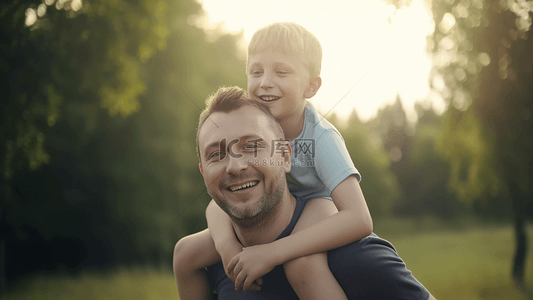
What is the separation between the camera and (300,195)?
2172 millimetres

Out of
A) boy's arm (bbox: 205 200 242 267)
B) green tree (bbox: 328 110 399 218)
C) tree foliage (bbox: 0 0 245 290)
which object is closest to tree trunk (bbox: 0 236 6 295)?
tree foliage (bbox: 0 0 245 290)

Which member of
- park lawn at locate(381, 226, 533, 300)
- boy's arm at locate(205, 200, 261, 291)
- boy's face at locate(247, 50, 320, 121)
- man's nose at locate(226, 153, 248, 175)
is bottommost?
park lawn at locate(381, 226, 533, 300)

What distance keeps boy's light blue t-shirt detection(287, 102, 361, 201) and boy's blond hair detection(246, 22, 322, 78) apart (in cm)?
33

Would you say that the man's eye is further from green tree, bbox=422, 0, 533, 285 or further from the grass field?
the grass field

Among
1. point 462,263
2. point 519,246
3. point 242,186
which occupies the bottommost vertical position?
point 462,263

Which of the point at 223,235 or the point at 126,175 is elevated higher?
the point at 126,175

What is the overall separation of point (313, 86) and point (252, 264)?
1215 millimetres

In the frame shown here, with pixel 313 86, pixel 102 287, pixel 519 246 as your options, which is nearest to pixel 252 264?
pixel 313 86

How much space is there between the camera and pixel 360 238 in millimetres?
1816

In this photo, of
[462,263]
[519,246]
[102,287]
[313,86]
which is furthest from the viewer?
[462,263]

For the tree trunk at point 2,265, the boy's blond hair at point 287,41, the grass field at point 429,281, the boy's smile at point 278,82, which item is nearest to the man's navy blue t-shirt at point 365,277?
the boy's smile at point 278,82

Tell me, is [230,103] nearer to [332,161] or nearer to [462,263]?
[332,161]

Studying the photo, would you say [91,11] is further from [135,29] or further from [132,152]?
[132,152]

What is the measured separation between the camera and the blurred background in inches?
196
